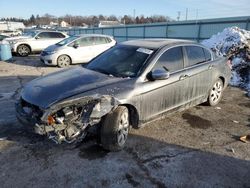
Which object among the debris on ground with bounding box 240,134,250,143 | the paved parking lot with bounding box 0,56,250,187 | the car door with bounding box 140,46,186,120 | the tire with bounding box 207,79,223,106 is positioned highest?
the car door with bounding box 140,46,186,120

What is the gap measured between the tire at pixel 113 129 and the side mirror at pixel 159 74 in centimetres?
75

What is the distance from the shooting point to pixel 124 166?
3773mm

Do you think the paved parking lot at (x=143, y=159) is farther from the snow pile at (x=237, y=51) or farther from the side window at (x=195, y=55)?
the snow pile at (x=237, y=51)

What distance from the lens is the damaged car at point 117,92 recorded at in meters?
3.71

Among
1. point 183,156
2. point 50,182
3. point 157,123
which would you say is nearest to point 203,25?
point 157,123

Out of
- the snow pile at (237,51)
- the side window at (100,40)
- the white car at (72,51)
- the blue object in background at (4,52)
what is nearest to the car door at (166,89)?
the snow pile at (237,51)

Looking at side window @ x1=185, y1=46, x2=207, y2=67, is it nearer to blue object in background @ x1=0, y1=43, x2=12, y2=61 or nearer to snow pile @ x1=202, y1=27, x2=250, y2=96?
snow pile @ x1=202, y1=27, x2=250, y2=96

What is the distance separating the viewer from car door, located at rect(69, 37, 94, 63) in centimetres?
1238

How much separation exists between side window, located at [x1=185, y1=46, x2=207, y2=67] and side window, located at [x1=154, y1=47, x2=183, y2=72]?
292 millimetres

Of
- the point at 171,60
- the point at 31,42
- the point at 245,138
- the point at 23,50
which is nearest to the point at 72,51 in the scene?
the point at 31,42

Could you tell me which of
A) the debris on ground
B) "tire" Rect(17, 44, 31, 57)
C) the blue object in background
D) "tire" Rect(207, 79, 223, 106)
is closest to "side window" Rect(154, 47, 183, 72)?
"tire" Rect(207, 79, 223, 106)

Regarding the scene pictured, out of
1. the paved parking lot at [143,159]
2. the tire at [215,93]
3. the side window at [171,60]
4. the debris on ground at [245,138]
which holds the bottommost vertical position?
the debris on ground at [245,138]

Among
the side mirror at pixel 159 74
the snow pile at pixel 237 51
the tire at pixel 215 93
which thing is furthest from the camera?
the snow pile at pixel 237 51

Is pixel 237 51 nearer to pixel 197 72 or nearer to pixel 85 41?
pixel 197 72
